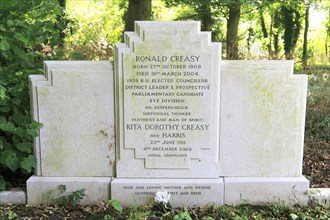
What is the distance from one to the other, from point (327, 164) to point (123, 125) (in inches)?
121

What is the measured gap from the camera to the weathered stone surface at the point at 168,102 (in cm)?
410

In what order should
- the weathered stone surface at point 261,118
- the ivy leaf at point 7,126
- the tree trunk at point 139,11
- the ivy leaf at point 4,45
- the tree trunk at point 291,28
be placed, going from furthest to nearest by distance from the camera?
the tree trunk at point 291,28
the tree trunk at point 139,11
the weathered stone surface at point 261,118
the ivy leaf at point 7,126
the ivy leaf at point 4,45

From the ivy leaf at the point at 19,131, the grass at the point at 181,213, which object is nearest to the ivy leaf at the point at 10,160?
the ivy leaf at the point at 19,131

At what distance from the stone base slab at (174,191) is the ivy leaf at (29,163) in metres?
0.85

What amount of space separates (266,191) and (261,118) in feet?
2.54

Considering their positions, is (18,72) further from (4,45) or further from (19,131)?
(19,131)

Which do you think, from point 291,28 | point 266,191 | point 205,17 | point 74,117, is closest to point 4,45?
point 74,117

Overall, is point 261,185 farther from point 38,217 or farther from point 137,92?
point 38,217

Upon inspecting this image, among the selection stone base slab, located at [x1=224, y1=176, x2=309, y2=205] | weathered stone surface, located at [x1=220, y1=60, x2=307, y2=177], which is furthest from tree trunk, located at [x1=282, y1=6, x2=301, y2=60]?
stone base slab, located at [x1=224, y1=176, x2=309, y2=205]

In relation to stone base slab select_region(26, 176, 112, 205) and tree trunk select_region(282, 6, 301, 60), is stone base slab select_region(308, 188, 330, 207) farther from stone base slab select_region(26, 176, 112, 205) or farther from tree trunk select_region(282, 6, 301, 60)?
tree trunk select_region(282, 6, 301, 60)

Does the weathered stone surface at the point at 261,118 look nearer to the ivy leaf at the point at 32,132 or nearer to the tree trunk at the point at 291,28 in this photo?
the ivy leaf at the point at 32,132

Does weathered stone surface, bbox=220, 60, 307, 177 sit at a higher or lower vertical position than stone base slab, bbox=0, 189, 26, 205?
higher

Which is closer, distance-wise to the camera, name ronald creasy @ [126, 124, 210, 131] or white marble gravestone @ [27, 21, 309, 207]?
white marble gravestone @ [27, 21, 309, 207]

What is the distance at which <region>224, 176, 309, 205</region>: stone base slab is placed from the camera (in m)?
4.25
